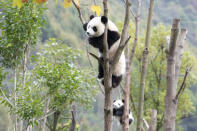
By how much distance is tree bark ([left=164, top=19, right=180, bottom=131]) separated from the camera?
2.23 meters

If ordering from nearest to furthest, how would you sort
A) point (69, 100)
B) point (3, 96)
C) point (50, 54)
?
point (3, 96) < point (69, 100) < point (50, 54)

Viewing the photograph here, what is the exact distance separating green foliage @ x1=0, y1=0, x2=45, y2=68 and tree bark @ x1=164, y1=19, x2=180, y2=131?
310cm

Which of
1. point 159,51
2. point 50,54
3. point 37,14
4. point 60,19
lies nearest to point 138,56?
point 159,51

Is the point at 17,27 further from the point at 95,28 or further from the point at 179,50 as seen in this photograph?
the point at 179,50

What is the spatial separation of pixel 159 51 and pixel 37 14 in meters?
10.1

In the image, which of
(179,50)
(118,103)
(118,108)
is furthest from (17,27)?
(179,50)

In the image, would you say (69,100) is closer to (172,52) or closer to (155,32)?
(172,52)

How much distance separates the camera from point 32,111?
4.28 m

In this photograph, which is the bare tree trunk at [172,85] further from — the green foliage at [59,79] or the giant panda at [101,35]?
the green foliage at [59,79]

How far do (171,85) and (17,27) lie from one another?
3.24 meters

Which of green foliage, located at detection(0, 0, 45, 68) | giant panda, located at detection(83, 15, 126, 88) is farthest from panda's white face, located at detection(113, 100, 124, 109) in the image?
green foliage, located at detection(0, 0, 45, 68)

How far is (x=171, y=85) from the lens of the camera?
2273mm

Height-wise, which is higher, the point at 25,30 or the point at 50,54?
the point at 25,30

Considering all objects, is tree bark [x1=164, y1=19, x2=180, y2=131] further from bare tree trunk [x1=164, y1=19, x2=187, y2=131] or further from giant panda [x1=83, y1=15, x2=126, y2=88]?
giant panda [x1=83, y1=15, x2=126, y2=88]
